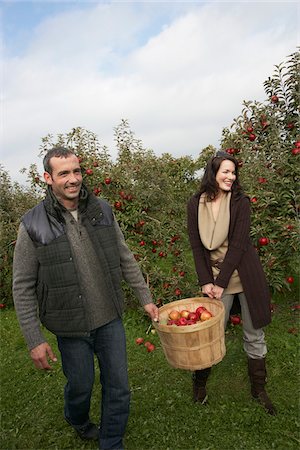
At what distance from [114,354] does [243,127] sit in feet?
10.9

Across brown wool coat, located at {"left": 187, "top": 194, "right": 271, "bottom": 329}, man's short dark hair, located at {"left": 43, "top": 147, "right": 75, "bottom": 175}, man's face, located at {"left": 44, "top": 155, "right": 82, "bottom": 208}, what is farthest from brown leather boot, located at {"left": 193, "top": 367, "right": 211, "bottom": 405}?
man's short dark hair, located at {"left": 43, "top": 147, "right": 75, "bottom": 175}

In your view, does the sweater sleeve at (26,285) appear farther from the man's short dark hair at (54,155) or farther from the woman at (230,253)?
the woman at (230,253)

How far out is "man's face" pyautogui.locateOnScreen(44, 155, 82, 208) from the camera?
2385mm

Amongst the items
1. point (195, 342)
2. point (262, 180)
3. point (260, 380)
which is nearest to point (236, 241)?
point (195, 342)

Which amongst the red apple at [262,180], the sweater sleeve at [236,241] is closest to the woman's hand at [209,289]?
the sweater sleeve at [236,241]

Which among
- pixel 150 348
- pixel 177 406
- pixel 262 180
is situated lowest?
pixel 177 406

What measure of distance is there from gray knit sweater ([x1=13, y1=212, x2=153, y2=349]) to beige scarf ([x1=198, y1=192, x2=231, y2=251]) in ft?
3.02

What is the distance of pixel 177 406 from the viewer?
3.22 meters

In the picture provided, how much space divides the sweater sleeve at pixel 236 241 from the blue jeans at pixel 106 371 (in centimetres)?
85

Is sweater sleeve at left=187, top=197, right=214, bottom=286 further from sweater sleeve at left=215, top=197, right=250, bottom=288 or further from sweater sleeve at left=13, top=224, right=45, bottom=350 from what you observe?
sweater sleeve at left=13, top=224, right=45, bottom=350

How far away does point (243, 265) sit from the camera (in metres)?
2.92

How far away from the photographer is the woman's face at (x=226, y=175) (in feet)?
9.61

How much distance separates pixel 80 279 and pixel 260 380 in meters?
1.72

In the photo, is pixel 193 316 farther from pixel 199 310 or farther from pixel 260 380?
pixel 260 380
